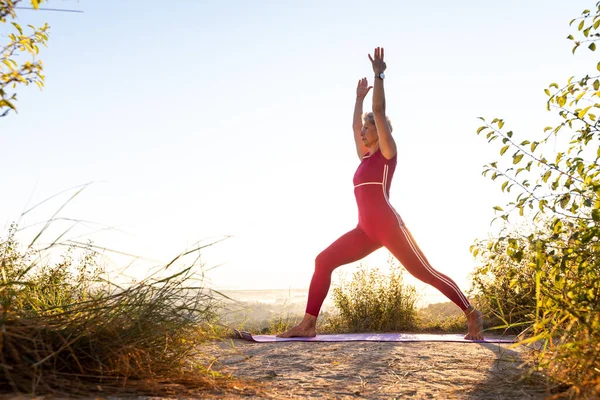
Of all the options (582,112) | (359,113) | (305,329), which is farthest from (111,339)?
(359,113)

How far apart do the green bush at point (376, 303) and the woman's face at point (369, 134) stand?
2.11 metres

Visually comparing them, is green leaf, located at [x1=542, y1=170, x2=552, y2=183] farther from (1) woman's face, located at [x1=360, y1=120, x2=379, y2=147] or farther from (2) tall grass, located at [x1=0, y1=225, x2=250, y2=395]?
(1) woman's face, located at [x1=360, y1=120, x2=379, y2=147]

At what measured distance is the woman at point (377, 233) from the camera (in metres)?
5.54

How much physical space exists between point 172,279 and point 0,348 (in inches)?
35.1

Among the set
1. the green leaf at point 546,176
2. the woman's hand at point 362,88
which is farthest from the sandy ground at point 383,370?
the woman's hand at point 362,88

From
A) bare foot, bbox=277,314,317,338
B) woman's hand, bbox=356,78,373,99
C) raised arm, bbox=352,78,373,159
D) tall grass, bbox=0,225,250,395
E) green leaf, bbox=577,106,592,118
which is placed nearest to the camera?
tall grass, bbox=0,225,250,395

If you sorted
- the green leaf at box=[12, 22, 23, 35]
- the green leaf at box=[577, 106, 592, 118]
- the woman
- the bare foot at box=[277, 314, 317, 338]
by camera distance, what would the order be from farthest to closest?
the bare foot at box=[277, 314, 317, 338]
the woman
the green leaf at box=[577, 106, 592, 118]
the green leaf at box=[12, 22, 23, 35]

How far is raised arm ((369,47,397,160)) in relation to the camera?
5.42 metres

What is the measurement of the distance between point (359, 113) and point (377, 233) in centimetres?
145

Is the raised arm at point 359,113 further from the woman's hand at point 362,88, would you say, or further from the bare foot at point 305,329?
the bare foot at point 305,329

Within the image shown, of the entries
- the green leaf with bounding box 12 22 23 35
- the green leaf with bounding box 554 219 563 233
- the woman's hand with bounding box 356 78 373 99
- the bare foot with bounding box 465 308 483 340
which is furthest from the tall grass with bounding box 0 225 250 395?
the woman's hand with bounding box 356 78 373 99

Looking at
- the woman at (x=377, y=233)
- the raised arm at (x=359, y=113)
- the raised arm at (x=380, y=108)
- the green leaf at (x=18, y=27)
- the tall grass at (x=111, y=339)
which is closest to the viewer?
the tall grass at (x=111, y=339)

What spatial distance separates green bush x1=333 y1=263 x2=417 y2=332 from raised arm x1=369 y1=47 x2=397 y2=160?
2.24 metres

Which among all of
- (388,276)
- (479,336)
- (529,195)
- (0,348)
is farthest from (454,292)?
(0,348)
